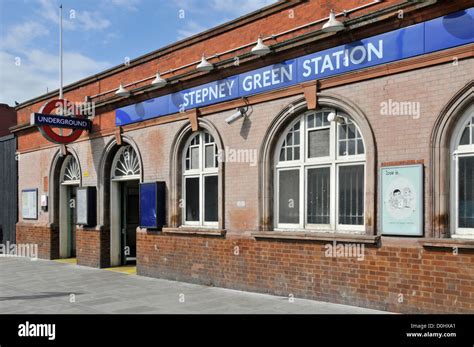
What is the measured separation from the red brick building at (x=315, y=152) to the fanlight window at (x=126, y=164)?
0.16ft

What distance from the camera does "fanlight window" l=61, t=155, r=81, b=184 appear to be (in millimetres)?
17125

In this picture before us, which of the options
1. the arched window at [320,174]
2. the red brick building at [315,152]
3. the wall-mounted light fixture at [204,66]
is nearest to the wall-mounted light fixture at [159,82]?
the red brick building at [315,152]

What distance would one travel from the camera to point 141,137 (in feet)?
44.8

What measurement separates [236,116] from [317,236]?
328cm

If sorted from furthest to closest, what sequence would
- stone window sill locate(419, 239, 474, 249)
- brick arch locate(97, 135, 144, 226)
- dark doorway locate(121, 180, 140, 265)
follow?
1. dark doorway locate(121, 180, 140, 265)
2. brick arch locate(97, 135, 144, 226)
3. stone window sill locate(419, 239, 474, 249)

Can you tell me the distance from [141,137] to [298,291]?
6.49m

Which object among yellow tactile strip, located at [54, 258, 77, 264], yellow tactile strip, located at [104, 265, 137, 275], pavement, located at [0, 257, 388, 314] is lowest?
yellow tactile strip, located at [54, 258, 77, 264]

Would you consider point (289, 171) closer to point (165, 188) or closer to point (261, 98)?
point (261, 98)

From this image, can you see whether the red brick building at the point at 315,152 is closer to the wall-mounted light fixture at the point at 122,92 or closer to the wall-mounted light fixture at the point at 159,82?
the wall-mounted light fixture at the point at 122,92

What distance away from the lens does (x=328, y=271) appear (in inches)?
353

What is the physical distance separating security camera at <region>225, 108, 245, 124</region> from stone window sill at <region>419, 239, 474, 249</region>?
4.70 meters

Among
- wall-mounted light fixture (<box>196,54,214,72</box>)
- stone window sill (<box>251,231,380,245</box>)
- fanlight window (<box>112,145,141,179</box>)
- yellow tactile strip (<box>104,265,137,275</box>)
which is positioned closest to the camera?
stone window sill (<box>251,231,380,245</box>)

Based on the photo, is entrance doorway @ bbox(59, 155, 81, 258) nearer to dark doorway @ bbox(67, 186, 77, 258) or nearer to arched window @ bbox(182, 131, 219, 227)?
dark doorway @ bbox(67, 186, 77, 258)

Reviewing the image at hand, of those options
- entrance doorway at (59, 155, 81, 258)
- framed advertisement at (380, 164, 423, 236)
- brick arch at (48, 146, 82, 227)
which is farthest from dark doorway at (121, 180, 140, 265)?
framed advertisement at (380, 164, 423, 236)
